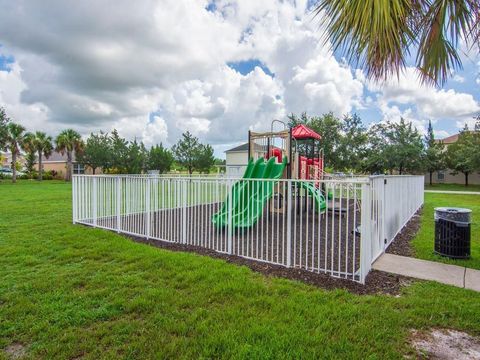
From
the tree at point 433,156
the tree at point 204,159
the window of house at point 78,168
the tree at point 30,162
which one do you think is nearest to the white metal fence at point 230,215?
the tree at point 433,156

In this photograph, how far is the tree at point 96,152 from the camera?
34094mm

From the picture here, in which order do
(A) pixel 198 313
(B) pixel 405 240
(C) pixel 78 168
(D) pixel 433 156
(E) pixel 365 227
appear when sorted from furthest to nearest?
(C) pixel 78 168, (D) pixel 433 156, (B) pixel 405 240, (E) pixel 365 227, (A) pixel 198 313

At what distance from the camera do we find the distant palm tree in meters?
34.9

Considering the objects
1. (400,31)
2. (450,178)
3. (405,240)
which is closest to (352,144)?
(450,178)

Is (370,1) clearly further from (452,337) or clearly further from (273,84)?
(273,84)

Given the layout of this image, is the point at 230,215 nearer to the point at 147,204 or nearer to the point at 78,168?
the point at 147,204

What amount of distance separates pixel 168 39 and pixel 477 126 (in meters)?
30.0

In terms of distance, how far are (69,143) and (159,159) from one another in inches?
489

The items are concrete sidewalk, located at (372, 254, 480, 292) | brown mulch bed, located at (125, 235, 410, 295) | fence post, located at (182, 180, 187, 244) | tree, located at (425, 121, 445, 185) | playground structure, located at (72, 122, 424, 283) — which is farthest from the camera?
tree, located at (425, 121, 445, 185)

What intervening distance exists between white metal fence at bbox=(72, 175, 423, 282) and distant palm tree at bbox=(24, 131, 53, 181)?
34.9 meters

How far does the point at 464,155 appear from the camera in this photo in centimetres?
2597

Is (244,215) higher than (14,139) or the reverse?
the reverse

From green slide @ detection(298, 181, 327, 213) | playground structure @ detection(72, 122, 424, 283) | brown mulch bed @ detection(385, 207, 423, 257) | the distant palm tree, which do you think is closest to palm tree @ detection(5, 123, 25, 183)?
the distant palm tree

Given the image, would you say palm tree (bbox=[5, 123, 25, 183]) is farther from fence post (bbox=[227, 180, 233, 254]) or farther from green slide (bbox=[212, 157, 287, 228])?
fence post (bbox=[227, 180, 233, 254])
